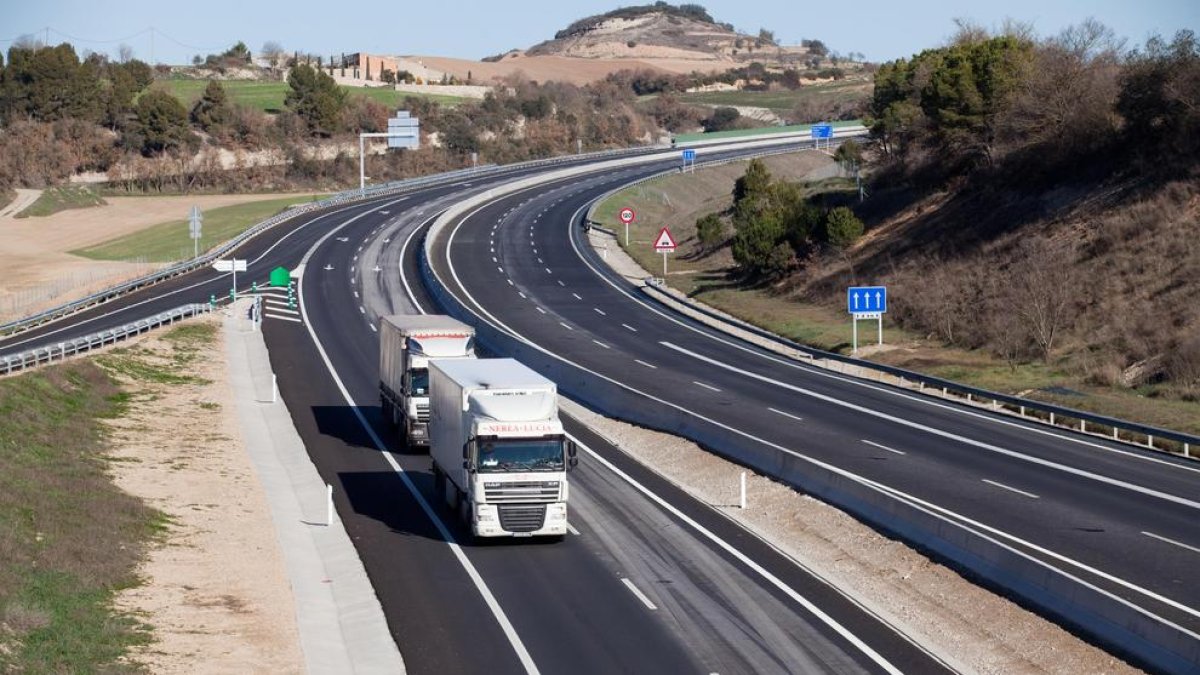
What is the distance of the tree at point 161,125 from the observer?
150 m

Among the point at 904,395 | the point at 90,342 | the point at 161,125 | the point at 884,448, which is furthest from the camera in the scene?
the point at 161,125

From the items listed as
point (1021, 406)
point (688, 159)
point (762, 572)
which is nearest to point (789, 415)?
point (1021, 406)

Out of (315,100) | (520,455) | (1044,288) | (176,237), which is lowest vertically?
(520,455)

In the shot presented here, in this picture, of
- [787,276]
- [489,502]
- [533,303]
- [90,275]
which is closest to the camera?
[489,502]

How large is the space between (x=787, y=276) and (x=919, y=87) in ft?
73.4

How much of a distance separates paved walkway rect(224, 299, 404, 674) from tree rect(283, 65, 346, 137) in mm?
121705

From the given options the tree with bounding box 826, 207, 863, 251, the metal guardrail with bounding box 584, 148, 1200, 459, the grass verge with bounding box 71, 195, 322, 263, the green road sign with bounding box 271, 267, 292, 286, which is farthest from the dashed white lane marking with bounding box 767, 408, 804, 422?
the grass verge with bounding box 71, 195, 322, 263

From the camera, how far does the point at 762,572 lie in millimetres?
25016

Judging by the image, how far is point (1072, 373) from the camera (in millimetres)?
50188

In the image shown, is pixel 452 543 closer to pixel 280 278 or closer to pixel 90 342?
pixel 90 342

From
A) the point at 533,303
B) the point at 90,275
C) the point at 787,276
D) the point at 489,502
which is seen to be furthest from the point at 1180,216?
the point at 90,275

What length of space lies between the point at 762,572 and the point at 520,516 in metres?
4.78

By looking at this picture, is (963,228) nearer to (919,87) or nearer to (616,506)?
(919,87)

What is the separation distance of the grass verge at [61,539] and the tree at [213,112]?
12324 cm
